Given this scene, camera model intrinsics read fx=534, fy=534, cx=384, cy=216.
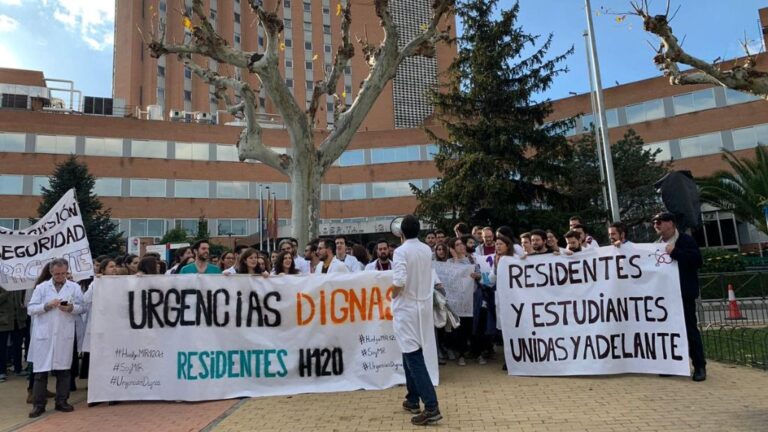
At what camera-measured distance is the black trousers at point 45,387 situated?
682cm

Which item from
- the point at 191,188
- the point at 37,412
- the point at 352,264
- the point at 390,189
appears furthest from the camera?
the point at 390,189

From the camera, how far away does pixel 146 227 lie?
47812 millimetres

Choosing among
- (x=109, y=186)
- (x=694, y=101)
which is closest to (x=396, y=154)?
(x=694, y=101)

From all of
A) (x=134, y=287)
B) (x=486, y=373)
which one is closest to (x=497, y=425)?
(x=486, y=373)

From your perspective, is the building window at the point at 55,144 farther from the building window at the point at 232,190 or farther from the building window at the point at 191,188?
the building window at the point at 232,190

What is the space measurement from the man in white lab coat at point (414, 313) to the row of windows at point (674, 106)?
1467 inches

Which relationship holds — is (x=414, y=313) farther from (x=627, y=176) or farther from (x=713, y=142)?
(x=713, y=142)

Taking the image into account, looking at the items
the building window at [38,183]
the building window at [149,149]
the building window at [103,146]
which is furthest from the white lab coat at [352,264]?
the building window at [103,146]

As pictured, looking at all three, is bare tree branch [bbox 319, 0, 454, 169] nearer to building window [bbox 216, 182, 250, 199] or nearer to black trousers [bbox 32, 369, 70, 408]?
black trousers [bbox 32, 369, 70, 408]

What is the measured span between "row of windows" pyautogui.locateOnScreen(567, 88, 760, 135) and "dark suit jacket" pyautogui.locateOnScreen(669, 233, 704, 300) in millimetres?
34901

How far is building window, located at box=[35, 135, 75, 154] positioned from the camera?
1789 inches

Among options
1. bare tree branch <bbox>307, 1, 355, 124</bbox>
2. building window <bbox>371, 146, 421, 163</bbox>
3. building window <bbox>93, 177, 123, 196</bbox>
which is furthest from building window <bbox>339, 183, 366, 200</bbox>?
bare tree branch <bbox>307, 1, 355, 124</bbox>

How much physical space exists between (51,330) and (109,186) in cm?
4488

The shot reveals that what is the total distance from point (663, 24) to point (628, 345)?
299 inches
